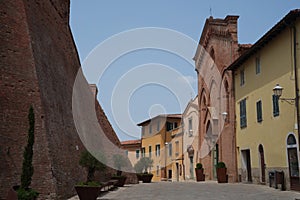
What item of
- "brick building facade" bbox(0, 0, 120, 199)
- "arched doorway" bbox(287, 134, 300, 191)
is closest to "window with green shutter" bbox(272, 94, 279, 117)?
"arched doorway" bbox(287, 134, 300, 191)

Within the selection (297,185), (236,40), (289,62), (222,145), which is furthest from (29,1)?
(222,145)

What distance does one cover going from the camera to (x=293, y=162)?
1748 centimetres

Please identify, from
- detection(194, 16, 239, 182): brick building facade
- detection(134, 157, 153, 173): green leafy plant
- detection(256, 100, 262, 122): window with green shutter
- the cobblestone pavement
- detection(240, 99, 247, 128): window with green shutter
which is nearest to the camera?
the cobblestone pavement

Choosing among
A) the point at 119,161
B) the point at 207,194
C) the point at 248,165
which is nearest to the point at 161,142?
the point at 248,165

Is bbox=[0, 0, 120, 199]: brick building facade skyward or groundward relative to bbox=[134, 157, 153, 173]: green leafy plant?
skyward

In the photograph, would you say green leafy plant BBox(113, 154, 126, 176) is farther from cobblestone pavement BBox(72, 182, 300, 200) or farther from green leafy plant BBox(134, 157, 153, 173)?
green leafy plant BBox(134, 157, 153, 173)

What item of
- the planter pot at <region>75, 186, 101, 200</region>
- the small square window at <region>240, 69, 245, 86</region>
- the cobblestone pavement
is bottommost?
the cobblestone pavement

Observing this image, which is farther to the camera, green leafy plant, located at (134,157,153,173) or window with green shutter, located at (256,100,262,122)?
green leafy plant, located at (134,157,153,173)

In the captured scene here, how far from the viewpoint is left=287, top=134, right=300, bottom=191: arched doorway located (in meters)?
17.1

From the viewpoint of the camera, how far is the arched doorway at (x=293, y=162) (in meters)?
17.1

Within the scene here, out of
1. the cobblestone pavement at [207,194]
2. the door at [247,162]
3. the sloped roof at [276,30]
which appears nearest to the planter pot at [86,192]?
the cobblestone pavement at [207,194]

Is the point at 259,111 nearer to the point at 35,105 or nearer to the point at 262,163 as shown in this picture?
the point at 262,163

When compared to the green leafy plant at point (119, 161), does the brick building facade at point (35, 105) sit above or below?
above

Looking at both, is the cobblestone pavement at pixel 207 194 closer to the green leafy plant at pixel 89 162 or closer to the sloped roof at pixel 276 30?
the green leafy plant at pixel 89 162
